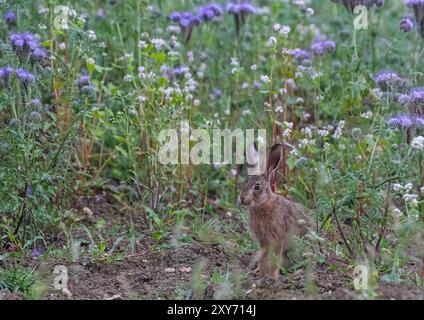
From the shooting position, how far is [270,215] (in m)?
6.89

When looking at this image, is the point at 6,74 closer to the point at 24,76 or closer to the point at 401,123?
the point at 24,76

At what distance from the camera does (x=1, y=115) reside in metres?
7.12

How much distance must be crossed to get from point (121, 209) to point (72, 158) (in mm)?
618

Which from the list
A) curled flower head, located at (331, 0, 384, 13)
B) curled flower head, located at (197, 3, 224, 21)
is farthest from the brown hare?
curled flower head, located at (197, 3, 224, 21)

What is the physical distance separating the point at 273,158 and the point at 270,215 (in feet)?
1.37

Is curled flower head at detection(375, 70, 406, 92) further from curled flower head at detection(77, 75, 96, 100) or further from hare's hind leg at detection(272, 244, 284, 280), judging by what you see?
curled flower head at detection(77, 75, 96, 100)

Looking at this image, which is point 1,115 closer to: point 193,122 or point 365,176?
point 193,122

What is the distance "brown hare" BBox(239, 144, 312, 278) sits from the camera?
22.4 ft

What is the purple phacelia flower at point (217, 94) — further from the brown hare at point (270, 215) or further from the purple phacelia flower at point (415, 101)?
the purple phacelia flower at point (415, 101)

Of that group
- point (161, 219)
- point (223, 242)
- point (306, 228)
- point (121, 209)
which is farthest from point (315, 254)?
point (121, 209)

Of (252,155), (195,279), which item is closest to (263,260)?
(195,279)

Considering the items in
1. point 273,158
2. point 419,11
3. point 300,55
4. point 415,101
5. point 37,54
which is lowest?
point 273,158

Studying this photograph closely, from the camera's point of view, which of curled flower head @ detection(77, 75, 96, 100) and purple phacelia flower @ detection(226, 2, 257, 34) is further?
purple phacelia flower @ detection(226, 2, 257, 34)

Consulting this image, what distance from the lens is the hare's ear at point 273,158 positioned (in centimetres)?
687
